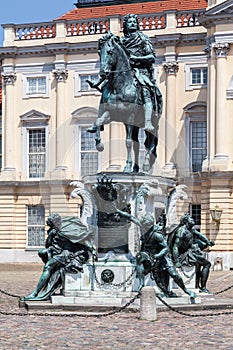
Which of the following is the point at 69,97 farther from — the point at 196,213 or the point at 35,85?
the point at 196,213

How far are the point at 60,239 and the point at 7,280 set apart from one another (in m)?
13.0

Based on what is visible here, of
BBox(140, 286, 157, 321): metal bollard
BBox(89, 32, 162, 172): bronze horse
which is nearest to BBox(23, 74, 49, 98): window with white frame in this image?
BBox(89, 32, 162, 172): bronze horse

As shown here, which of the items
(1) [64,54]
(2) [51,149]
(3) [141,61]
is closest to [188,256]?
(3) [141,61]

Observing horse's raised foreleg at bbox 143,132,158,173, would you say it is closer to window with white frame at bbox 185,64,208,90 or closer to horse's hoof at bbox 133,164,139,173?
horse's hoof at bbox 133,164,139,173

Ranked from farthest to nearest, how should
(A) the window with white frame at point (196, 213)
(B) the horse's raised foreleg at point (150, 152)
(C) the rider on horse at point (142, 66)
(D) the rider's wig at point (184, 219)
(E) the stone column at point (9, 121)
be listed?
1. (E) the stone column at point (9, 121)
2. (A) the window with white frame at point (196, 213)
3. (B) the horse's raised foreleg at point (150, 152)
4. (C) the rider on horse at point (142, 66)
5. (D) the rider's wig at point (184, 219)

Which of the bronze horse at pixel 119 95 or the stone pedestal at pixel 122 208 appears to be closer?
the stone pedestal at pixel 122 208

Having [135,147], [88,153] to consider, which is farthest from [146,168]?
[88,153]

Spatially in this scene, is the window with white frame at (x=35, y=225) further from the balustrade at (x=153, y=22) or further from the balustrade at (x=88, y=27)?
the balustrade at (x=153, y=22)

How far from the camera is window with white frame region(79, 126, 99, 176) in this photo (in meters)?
47.0

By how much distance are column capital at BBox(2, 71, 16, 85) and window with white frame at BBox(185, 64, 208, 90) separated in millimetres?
9711

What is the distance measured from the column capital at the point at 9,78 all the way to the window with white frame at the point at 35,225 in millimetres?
6948

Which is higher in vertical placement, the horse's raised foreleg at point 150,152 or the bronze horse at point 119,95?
the bronze horse at point 119,95

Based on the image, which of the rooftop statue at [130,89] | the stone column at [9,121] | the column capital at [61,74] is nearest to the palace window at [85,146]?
the column capital at [61,74]

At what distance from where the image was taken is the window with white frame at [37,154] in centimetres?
4953
